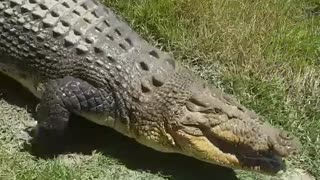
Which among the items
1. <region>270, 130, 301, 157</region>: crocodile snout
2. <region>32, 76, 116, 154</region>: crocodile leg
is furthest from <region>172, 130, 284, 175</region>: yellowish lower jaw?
<region>32, 76, 116, 154</region>: crocodile leg

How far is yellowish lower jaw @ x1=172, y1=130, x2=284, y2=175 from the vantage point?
3.49 m

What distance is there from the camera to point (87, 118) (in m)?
3.72

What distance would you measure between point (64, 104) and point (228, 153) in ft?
3.02

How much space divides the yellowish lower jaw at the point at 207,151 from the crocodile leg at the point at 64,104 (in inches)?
17.0

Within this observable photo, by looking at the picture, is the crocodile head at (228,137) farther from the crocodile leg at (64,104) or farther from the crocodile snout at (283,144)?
the crocodile leg at (64,104)

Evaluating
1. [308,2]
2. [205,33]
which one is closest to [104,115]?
[205,33]

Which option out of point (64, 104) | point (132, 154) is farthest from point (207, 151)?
point (64, 104)

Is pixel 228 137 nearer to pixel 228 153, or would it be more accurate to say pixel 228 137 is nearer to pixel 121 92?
pixel 228 153

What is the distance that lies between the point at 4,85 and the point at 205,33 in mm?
1344

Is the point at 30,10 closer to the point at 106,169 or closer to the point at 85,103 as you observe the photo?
the point at 85,103

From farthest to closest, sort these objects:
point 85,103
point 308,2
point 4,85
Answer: point 308,2 < point 4,85 < point 85,103

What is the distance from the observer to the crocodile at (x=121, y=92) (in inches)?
138

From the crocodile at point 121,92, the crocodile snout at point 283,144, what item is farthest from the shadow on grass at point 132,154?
the crocodile snout at point 283,144

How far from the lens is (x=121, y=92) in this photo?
12.0ft
